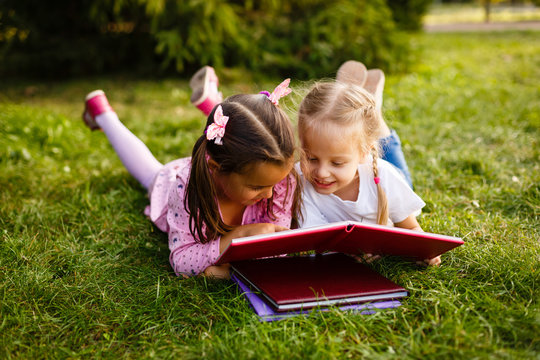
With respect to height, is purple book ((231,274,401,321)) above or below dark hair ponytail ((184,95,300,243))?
below

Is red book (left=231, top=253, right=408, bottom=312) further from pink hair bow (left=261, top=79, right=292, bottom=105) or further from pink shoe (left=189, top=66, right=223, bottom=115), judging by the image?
pink shoe (left=189, top=66, right=223, bottom=115)

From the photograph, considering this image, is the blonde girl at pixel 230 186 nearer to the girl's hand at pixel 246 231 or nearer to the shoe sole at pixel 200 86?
the girl's hand at pixel 246 231

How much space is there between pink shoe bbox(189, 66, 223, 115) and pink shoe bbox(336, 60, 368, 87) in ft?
3.03

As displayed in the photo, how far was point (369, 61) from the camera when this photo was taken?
668 cm

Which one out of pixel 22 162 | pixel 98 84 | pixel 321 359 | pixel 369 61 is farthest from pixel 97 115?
pixel 369 61

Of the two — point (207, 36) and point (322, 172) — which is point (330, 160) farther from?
point (207, 36)

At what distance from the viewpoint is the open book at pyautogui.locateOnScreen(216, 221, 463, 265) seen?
1.81 m

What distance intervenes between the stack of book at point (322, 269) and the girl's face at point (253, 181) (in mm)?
276

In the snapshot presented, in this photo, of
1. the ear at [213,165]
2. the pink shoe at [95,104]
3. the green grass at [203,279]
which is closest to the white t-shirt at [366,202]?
the green grass at [203,279]

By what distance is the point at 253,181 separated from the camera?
6.73 ft

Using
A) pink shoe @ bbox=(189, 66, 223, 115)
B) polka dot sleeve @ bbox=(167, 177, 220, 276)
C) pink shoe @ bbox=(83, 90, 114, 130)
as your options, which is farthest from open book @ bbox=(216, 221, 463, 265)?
pink shoe @ bbox=(83, 90, 114, 130)

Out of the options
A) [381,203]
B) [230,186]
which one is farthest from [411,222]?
[230,186]

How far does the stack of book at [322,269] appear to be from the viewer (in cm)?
184

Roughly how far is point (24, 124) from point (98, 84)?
292 cm
